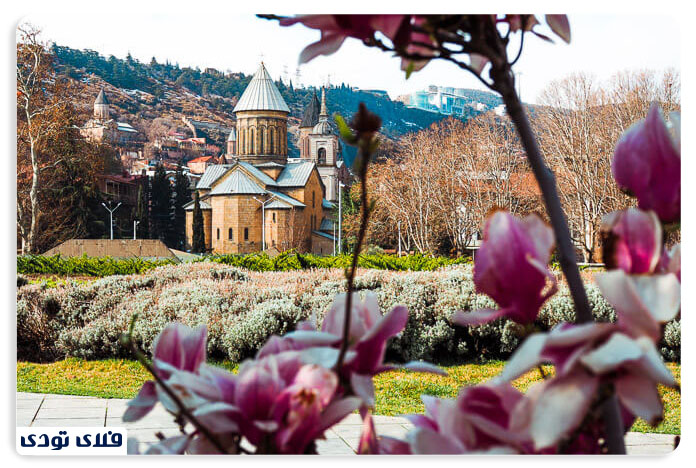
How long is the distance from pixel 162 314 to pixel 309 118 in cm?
153

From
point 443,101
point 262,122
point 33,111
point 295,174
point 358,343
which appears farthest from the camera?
point 295,174

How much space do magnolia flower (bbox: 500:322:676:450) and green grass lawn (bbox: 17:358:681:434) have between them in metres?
2.69

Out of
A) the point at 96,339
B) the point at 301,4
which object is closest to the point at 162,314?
the point at 96,339

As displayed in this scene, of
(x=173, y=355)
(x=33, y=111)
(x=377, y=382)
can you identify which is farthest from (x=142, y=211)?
(x=173, y=355)

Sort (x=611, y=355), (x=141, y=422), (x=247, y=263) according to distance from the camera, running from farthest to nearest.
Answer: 1. (x=247, y=263)
2. (x=141, y=422)
3. (x=611, y=355)

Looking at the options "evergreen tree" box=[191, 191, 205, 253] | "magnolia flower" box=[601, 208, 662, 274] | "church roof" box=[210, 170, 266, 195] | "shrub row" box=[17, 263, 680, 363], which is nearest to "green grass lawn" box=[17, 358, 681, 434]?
"shrub row" box=[17, 263, 680, 363]

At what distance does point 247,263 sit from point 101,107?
6.13 feet

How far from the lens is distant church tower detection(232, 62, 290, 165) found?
3.25 m

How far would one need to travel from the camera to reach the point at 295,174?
15.0ft

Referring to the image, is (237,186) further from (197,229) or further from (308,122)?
(308,122)

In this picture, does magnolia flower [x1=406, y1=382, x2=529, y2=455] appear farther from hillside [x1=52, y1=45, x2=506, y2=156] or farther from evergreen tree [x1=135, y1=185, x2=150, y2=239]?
evergreen tree [x1=135, y1=185, x2=150, y2=239]

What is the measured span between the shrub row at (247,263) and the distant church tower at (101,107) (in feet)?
2.57

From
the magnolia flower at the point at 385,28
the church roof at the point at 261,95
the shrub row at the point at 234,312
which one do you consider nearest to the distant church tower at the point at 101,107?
the church roof at the point at 261,95

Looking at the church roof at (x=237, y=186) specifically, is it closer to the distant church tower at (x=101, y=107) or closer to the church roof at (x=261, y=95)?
the church roof at (x=261, y=95)
